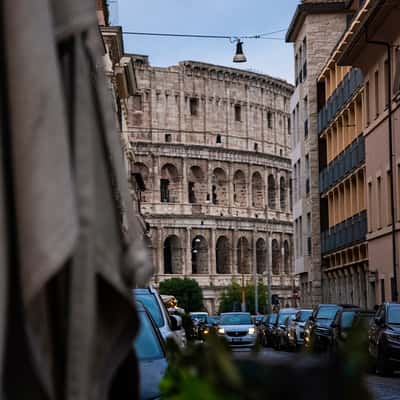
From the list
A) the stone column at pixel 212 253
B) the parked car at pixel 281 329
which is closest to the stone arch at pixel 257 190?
the stone column at pixel 212 253

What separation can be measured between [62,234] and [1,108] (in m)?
0.45

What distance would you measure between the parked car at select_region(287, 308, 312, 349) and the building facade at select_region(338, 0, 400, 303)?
301 cm

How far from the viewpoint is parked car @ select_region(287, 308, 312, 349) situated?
42.3 m

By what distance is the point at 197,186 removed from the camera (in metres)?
126

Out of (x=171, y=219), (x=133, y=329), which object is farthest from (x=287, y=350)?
(x=171, y=219)

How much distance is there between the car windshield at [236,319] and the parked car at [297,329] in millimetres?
7123

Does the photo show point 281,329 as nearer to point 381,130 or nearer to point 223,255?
point 381,130

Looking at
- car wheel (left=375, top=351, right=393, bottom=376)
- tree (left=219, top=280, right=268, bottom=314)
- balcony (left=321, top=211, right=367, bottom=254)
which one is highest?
balcony (left=321, top=211, right=367, bottom=254)

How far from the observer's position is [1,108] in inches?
142

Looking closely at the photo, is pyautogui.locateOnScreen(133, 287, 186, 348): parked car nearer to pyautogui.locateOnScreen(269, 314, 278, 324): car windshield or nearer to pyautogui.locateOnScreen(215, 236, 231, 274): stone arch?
pyautogui.locateOnScreen(269, 314, 278, 324): car windshield

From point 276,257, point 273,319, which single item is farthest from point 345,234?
point 276,257

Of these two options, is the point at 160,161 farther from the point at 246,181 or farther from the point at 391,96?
the point at 391,96

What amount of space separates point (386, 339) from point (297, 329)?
1602 centimetres

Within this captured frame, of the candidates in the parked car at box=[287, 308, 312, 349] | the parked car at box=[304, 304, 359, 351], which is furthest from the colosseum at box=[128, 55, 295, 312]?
the parked car at box=[304, 304, 359, 351]
